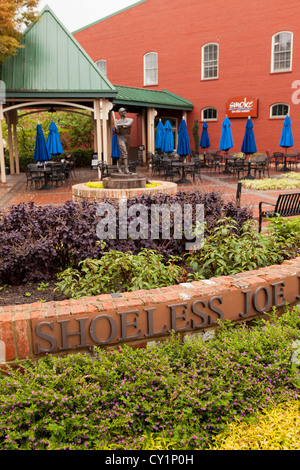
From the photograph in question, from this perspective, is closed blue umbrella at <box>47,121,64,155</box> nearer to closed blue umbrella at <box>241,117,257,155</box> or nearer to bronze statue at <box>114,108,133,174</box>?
bronze statue at <box>114,108,133,174</box>

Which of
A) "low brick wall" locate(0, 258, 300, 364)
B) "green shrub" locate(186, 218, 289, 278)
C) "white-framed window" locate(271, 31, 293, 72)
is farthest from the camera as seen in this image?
"white-framed window" locate(271, 31, 293, 72)

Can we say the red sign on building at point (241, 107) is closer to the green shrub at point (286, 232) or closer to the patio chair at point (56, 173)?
the patio chair at point (56, 173)

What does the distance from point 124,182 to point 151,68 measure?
63.5 feet

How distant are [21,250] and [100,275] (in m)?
1.00

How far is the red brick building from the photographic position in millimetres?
22516

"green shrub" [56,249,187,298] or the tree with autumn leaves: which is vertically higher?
the tree with autumn leaves

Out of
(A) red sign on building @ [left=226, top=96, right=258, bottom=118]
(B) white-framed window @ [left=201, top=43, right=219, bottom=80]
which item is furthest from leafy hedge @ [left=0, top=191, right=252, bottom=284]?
(B) white-framed window @ [left=201, top=43, right=219, bottom=80]

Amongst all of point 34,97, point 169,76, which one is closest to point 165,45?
point 169,76

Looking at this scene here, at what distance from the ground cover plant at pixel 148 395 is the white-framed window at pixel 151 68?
2610 centimetres

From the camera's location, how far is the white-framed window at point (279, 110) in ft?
75.0

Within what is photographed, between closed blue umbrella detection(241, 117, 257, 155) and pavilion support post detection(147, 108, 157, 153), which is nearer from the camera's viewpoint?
closed blue umbrella detection(241, 117, 257, 155)

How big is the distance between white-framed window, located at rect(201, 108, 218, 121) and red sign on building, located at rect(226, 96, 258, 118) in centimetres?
97

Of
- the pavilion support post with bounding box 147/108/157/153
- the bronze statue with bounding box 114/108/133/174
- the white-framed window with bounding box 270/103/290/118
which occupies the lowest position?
the bronze statue with bounding box 114/108/133/174

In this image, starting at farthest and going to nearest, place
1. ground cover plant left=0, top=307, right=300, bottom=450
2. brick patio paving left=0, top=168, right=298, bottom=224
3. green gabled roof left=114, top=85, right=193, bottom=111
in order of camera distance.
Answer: green gabled roof left=114, top=85, right=193, bottom=111 → brick patio paving left=0, top=168, right=298, bottom=224 → ground cover plant left=0, top=307, right=300, bottom=450
